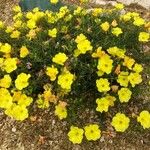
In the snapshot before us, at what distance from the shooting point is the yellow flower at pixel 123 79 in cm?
419

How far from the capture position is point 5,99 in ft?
13.6

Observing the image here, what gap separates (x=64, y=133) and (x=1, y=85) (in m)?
Answer: 0.72

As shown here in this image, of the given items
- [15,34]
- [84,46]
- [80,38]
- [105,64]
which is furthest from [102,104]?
Answer: [15,34]

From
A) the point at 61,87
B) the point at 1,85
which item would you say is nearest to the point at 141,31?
the point at 61,87

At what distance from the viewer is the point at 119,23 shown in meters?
5.00

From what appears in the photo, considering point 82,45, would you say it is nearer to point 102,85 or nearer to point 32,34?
point 102,85

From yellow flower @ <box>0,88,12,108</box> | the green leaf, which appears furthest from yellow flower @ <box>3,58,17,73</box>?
the green leaf

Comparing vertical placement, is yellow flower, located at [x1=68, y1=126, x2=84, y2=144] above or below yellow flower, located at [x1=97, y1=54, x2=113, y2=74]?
below

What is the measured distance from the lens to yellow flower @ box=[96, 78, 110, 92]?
4113mm

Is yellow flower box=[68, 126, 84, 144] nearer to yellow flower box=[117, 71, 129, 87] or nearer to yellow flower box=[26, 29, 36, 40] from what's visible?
yellow flower box=[117, 71, 129, 87]

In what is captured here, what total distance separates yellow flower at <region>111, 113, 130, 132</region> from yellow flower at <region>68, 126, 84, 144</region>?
0.30 metres

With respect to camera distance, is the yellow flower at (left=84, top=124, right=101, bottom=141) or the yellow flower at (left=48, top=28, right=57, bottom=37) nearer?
the yellow flower at (left=84, top=124, right=101, bottom=141)

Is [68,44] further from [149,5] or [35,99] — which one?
[149,5]

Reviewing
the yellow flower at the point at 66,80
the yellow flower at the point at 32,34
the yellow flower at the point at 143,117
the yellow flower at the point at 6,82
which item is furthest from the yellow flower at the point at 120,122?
the yellow flower at the point at 32,34
